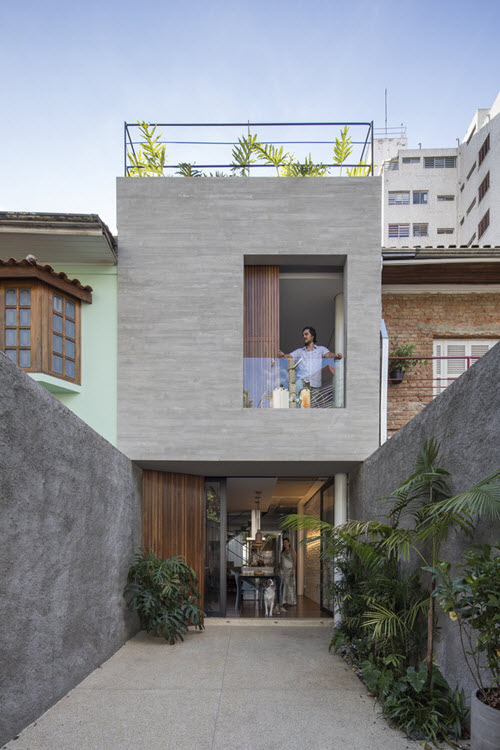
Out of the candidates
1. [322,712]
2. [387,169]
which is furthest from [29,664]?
[387,169]

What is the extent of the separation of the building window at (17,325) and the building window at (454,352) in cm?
661

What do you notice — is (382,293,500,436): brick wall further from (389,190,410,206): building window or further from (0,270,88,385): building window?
(389,190,410,206): building window

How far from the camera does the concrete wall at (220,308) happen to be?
25.2ft

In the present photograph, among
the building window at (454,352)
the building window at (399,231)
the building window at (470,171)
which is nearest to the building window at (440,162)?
the building window at (470,171)

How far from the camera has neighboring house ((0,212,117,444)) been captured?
23.4 feet

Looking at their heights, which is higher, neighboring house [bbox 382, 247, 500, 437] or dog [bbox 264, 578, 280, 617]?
neighboring house [bbox 382, 247, 500, 437]

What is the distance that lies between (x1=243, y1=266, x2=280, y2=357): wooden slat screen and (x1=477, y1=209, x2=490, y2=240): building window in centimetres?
2151

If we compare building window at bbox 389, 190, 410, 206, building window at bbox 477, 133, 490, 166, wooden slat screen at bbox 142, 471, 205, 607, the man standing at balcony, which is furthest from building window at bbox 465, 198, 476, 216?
wooden slat screen at bbox 142, 471, 205, 607

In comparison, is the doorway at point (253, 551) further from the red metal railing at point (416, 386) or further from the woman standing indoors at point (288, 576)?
the red metal railing at point (416, 386)

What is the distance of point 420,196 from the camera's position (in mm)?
31625

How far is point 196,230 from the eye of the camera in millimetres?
7941

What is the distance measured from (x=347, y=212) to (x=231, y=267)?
1959 millimetres

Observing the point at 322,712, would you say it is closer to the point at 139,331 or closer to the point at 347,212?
the point at 139,331

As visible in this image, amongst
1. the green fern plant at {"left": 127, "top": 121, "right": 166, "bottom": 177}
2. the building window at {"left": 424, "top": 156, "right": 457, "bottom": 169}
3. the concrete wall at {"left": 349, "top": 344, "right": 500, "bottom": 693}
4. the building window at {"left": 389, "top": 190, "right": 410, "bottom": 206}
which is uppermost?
the building window at {"left": 424, "top": 156, "right": 457, "bottom": 169}
